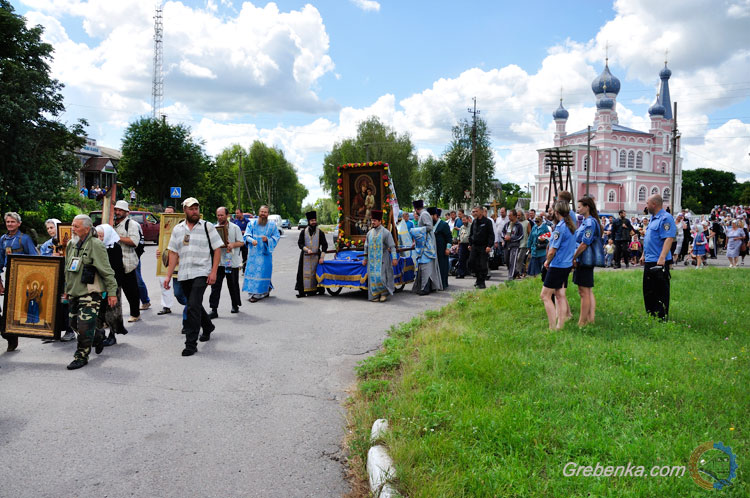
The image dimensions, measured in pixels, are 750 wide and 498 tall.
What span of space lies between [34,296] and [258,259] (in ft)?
16.2

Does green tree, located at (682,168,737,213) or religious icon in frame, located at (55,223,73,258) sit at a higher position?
green tree, located at (682,168,737,213)

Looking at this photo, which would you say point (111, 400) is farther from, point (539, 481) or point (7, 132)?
point (7, 132)

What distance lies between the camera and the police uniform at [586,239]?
23.8ft

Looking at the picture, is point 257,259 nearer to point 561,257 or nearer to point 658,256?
point 561,257

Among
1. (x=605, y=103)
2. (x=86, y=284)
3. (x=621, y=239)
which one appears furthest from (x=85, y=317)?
(x=605, y=103)

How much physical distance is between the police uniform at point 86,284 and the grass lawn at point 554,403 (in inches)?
134

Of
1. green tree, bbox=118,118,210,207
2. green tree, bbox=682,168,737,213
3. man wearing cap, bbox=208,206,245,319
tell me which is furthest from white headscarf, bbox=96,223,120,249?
green tree, bbox=682,168,737,213

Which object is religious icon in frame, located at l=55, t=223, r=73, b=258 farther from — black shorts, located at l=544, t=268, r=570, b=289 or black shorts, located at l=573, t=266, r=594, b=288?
black shorts, located at l=573, t=266, r=594, b=288

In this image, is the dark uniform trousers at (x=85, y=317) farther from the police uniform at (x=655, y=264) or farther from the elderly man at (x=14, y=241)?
the police uniform at (x=655, y=264)

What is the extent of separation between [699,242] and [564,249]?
1468 cm

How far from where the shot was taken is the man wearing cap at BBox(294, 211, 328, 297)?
12.3 metres

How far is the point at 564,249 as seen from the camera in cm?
719

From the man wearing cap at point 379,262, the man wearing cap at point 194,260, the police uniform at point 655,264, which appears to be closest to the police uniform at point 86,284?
the man wearing cap at point 194,260

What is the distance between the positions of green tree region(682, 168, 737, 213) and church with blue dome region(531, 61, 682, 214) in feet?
59.1
